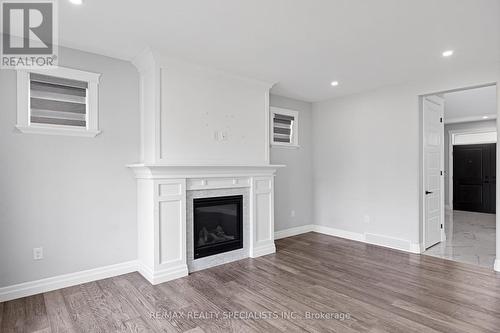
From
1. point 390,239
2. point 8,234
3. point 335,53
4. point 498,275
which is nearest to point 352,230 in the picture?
point 390,239

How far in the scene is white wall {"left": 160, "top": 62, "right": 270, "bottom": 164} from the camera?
3486 mm

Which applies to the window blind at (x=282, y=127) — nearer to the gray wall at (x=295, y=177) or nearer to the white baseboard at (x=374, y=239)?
the gray wall at (x=295, y=177)

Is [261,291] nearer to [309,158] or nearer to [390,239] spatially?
[390,239]

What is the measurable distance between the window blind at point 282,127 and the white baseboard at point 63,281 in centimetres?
322

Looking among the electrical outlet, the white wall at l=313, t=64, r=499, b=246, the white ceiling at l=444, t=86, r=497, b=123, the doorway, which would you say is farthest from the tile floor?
the electrical outlet

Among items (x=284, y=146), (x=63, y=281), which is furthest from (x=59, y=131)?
(x=284, y=146)

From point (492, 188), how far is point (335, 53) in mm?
7586

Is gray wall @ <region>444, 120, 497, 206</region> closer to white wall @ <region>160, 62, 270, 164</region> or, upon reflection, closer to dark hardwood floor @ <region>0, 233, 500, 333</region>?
dark hardwood floor @ <region>0, 233, 500, 333</region>

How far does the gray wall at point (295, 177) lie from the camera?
17.3ft

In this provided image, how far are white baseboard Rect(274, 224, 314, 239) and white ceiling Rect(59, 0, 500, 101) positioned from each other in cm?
291

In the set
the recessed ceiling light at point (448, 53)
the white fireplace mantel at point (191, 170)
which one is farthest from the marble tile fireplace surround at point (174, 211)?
the recessed ceiling light at point (448, 53)

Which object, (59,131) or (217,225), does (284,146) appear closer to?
(217,225)

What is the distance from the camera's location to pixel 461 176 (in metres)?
8.53

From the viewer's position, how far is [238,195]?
414 centimetres
